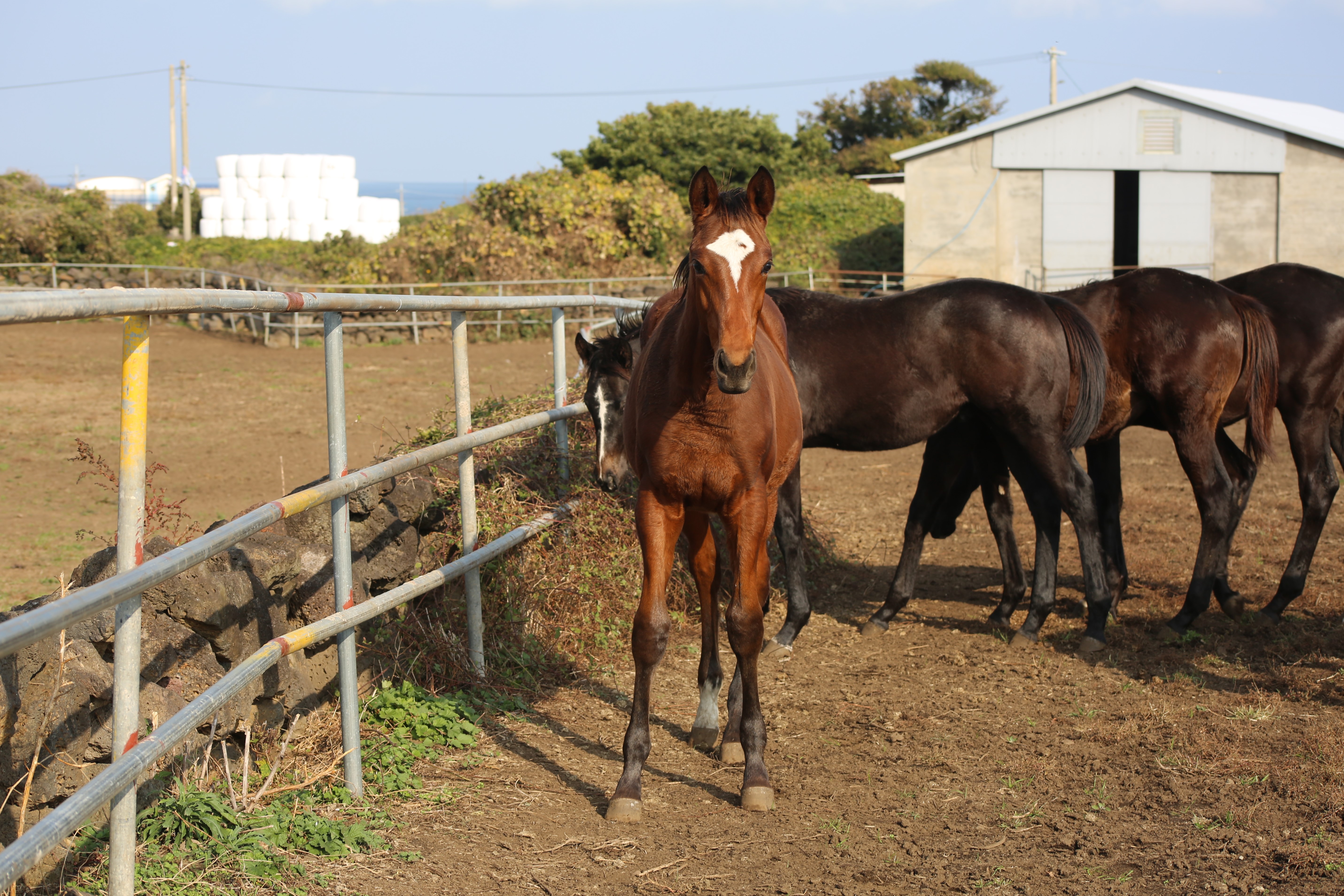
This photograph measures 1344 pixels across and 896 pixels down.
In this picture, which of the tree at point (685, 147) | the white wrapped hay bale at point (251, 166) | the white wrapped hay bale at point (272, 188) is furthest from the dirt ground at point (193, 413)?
the white wrapped hay bale at point (251, 166)

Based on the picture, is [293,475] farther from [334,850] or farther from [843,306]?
[334,850]

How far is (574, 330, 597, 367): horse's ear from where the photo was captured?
4.85 meters

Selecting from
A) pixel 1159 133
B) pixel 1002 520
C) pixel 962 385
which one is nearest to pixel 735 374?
pixel 962 385

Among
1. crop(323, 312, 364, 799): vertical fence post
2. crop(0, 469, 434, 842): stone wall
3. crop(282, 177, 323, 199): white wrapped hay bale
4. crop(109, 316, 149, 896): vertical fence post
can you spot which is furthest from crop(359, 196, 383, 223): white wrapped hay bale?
crop(109, 316, 149, 896): vertical fence post

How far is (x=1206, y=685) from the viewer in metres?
A: 4.63

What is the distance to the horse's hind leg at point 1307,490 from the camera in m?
5.72

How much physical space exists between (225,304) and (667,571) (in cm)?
169

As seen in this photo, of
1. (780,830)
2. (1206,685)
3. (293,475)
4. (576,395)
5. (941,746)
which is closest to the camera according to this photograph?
(780,830)

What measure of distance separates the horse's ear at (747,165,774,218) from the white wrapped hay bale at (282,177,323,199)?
41459mm

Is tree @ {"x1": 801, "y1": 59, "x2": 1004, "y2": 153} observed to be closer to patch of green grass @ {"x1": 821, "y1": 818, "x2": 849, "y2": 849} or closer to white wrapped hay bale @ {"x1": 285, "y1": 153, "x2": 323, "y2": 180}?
white wrapped hay bale @ {"x1": 285, "y1": 153, "x2": 323, "y2": 180}

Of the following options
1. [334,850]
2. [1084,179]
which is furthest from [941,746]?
[1084,179]

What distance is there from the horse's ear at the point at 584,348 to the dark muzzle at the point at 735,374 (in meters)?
1.88

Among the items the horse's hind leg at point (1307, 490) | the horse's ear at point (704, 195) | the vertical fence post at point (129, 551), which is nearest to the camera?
the vertical fence post at point (129, 551)

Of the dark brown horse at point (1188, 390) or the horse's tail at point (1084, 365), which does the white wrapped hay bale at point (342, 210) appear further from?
the horse's tail at point (1084, 365)
